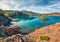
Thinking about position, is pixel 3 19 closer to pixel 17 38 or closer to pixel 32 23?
pixel 17 38

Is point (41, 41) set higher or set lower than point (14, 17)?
lower

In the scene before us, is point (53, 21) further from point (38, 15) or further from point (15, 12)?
point (15, 12)

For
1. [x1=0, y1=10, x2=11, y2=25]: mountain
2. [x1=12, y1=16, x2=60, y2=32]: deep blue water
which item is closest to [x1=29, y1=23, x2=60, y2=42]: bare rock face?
[x1=12, y1=16, x2=60, y2=32]: deep blue water

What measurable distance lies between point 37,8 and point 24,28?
68 centimetres

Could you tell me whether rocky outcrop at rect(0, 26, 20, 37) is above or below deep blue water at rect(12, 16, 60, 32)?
below

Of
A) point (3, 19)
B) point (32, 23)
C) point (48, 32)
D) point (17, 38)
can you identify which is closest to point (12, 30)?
point (17, 38)

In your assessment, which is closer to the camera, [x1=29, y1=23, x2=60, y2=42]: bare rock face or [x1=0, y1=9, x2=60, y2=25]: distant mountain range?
[x1=29, y1=23, x2=60, y2=42]: bare rock face

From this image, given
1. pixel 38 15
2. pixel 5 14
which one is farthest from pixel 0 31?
pixel 38 15

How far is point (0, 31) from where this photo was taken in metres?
6.15

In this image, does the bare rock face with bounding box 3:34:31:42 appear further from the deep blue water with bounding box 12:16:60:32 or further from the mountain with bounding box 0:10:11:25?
the mountain with bounding box 0:10:11:25

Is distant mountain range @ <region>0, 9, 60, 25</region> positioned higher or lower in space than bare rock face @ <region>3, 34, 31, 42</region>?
higher

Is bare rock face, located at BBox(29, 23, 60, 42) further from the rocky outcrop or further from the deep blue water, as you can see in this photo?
the rocky outcrop

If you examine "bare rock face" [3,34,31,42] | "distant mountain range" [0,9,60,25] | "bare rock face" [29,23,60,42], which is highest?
"distant mountain range" [0,9,60,25]

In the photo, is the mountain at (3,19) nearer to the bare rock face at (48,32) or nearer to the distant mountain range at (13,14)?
the distant mountain range at (13,14)
